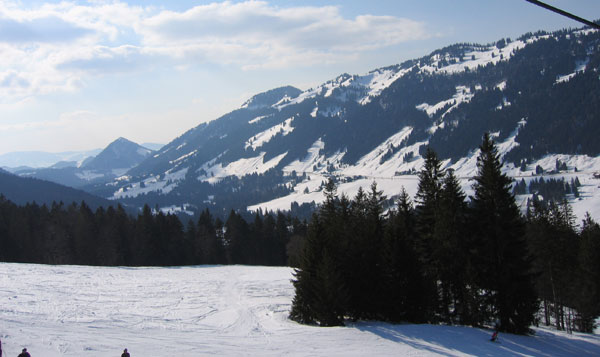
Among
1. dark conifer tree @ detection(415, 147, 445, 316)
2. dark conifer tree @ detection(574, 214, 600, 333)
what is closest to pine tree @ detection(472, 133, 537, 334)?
dark conifer tree @ detection(415, 147, 445, 316)

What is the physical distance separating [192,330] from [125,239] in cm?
5849

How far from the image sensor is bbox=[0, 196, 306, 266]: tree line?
3012 inches

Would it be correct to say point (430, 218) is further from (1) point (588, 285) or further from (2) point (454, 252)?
(1) point (588, 285)

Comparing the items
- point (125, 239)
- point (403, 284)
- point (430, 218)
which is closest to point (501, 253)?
point (430, 218)

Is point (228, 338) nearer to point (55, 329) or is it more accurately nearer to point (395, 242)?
point (55, 329)

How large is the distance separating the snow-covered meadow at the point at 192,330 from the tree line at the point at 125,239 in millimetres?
31721

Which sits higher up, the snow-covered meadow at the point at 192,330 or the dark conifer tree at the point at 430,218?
the dark conifer tree at the point at 430,218

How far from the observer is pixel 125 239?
82.2 m

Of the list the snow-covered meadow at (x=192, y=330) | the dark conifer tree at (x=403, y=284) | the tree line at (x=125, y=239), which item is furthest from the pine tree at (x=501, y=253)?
the tree line at (x=125, y=239)

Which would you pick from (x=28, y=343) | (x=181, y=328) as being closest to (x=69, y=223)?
(x=181, y=328)

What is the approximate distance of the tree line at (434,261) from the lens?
31.4 metres

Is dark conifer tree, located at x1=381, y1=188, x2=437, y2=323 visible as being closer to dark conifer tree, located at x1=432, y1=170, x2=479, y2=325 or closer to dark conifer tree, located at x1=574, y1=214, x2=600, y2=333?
dark conifer tree, located at x1=432, y1=170, x2=479, y2=325

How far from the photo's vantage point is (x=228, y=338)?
28.6m

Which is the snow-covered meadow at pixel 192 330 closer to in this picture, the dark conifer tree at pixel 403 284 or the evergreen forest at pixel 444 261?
the evergreen forest at pixel 444 261
